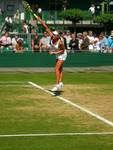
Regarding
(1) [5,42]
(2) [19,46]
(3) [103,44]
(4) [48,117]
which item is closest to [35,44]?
(2) [19,46]

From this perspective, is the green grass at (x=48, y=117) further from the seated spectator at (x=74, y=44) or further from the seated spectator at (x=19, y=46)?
the seated spectator at (x=74, y=44)

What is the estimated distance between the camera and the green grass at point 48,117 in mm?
10805

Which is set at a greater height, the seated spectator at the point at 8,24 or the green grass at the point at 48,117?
the seated spectator at the point at 8,24

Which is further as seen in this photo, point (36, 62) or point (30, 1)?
point (30, 1)

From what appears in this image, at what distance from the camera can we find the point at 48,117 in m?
13.8

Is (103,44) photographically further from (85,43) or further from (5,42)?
(5,42)

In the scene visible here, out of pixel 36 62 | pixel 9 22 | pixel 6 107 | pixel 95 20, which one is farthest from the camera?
pixel 95 20

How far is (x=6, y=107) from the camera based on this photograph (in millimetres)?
15500

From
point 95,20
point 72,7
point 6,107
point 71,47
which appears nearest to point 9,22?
point 71,47

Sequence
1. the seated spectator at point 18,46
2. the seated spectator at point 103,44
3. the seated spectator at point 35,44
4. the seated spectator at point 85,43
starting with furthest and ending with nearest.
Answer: the seated spectator at point 85,43, the seated spectator at point 103,44, the seated spectator at point 35,44, the seated spectator at point 18,46

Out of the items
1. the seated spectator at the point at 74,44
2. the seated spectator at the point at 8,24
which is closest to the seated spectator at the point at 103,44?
the seated spectator at the point at 74,44

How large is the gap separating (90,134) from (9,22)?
2844 cm

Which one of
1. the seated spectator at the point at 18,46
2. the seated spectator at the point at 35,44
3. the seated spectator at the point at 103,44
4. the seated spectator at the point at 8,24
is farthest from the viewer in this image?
the seated spectator at the point at 8,24

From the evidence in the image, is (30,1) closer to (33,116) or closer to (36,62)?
(36,62)
